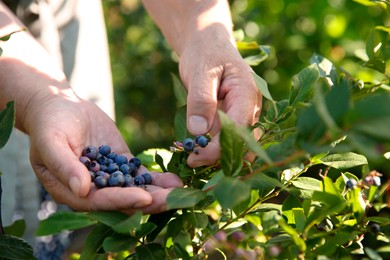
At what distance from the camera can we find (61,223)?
787mm

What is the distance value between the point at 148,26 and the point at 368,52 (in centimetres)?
334

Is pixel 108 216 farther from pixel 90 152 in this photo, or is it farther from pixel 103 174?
pixel 90 152

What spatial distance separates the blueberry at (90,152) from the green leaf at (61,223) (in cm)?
35

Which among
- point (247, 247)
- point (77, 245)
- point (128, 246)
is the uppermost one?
point (128, 246)

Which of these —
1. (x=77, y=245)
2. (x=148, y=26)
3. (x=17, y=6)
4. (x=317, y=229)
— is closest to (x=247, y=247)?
(x=317, y=229)

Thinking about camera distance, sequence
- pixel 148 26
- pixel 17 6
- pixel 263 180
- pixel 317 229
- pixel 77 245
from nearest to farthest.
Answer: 1. pixel 263 180
2. pixel 317 229
3. pixel 17 6
4. pixel 77 245
5. pixel 148 26

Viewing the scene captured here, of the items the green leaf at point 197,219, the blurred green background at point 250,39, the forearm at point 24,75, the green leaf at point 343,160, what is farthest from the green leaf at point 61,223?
the blurred green background at point 250,39

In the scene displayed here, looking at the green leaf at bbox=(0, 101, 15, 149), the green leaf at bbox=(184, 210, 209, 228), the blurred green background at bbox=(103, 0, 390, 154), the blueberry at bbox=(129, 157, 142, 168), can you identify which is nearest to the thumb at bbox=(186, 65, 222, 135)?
the blueberry at bbox=(129, 157, 142, 168)

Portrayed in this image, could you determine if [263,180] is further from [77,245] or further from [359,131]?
[77,245]

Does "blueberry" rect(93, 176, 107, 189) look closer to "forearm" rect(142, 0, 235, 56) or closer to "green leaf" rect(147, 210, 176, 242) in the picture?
"green leaf" rect(147, 210, 176, 242)

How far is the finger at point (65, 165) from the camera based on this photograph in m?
1.00

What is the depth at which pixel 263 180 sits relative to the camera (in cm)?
83

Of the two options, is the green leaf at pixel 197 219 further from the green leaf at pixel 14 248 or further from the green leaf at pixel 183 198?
the green leaf at pixel 14 248

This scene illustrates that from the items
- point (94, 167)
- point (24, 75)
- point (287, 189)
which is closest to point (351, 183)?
point (287, 189)
